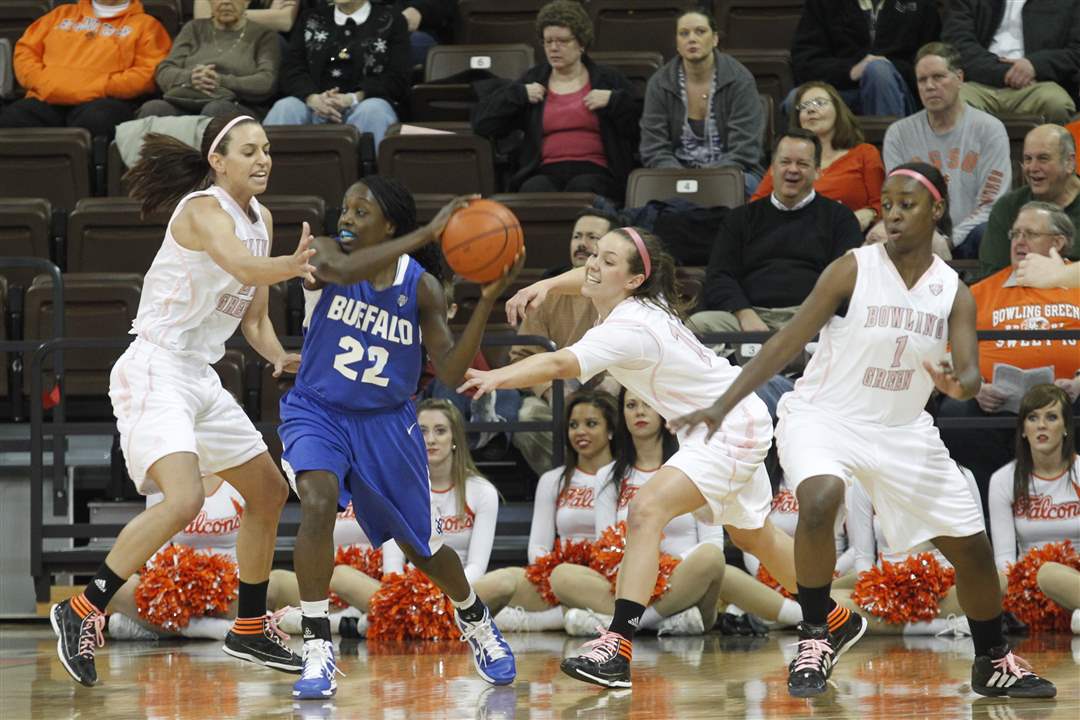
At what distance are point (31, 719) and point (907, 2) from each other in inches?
278

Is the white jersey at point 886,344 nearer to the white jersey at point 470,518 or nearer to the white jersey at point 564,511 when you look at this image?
the white jersey at point 564,511

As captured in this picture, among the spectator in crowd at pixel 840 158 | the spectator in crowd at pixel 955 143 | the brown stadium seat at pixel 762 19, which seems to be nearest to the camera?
the spectator in crowd at pixel 955 143

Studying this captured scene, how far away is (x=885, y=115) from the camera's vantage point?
938 centimetres

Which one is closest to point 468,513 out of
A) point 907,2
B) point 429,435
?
point 429,435

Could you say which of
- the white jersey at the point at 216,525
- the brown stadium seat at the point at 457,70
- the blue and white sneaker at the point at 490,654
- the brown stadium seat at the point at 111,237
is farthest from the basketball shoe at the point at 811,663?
the brown stadium seat at the point at 457,70

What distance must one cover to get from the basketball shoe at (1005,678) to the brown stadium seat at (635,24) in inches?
233

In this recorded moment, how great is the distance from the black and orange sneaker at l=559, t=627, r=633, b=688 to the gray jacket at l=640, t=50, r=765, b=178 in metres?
4.25

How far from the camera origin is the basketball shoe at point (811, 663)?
507 centimetres

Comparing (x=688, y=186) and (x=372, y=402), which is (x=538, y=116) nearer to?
(x=688, y=186)

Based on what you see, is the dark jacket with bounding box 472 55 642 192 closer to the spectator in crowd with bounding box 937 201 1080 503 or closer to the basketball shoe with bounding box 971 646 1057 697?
the spectator in crowd with bounding box 937 201 1080 503

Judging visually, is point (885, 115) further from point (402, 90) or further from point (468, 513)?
point (468, 513)

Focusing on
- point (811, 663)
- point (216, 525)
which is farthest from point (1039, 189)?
point (216, 525)

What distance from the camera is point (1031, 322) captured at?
752cm

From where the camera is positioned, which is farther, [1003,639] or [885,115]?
[885,115]
